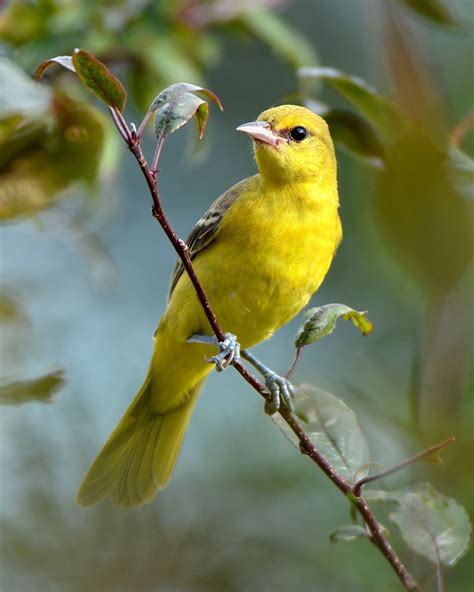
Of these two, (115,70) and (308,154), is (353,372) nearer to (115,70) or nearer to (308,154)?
(308,154)

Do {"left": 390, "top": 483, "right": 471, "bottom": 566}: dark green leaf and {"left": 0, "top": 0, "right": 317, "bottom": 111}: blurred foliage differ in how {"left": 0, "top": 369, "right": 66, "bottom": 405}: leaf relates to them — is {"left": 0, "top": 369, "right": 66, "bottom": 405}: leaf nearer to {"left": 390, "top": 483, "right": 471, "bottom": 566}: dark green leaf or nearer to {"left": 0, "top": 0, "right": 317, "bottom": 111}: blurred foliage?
{"left": 390, "top": 483, "right": 471, "bottom": 566}: dark green leaf

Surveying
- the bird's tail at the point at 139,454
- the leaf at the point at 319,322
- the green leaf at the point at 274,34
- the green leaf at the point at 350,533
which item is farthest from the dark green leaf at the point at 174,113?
the green leaf at the point at 274,34

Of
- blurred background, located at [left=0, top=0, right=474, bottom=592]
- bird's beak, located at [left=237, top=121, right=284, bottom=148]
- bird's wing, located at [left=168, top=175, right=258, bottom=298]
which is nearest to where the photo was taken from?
blurred background, located at [left=0, top=0, right=474, bottom=592]

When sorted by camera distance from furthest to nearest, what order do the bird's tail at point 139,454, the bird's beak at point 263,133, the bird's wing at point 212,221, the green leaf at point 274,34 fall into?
the green leaf at point 274,34, the bird's wing at point 212,221, the bird's tail at point 139,454, the bird's beak at point 263,133

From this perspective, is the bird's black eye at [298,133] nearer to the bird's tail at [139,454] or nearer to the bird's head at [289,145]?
the bird's head at [289,145]

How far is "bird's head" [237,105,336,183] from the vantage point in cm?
272

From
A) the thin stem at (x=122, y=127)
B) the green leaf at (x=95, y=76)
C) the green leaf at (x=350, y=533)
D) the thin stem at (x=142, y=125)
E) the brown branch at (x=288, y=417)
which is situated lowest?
the green leaf at (x=350, y=533)

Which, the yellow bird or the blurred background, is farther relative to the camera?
the yellow bird

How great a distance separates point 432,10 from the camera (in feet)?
5.02

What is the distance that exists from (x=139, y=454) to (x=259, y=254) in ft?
2.83

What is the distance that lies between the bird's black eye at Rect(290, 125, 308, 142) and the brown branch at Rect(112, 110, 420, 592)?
→ 1.20 meters

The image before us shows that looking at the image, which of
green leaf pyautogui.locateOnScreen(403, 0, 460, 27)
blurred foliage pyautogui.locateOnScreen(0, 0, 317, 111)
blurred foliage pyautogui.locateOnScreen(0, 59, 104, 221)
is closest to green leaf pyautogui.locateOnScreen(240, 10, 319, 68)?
blurred foliage pyautogui.locateOnScreen(0, 0, 317, 111)

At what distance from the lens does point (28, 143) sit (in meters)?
2.26

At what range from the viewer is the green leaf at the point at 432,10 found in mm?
1521
